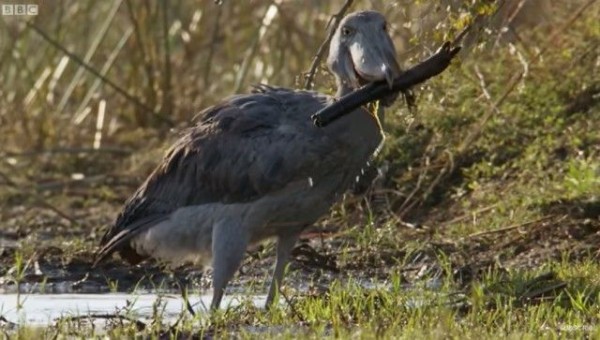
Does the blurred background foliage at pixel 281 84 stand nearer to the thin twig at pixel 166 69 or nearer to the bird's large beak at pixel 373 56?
the thin twig at pixel 166 69

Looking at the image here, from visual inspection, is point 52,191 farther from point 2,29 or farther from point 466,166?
point 466,166

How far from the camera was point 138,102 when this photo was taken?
13.1 meters

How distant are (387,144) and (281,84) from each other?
9.64 feet

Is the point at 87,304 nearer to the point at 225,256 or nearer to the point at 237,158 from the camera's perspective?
the point at 225,256

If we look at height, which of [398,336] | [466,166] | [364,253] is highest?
[466,166]

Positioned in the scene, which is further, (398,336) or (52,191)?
(52,191)

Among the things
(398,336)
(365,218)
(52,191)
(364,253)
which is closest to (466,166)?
(365,218)

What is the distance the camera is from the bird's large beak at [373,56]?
673cm

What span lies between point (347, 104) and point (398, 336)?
1.17m

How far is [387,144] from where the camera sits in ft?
33.2

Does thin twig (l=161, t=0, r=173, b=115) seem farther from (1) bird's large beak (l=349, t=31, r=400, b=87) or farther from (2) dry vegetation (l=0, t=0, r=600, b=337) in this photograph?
(1) bird's large beak (l=349, t=31, r=400, b=87)

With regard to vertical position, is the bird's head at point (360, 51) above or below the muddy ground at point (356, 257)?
above

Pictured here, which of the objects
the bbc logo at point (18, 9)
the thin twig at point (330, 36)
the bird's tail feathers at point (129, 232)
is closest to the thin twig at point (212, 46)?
the bbc logo at point (18, 9)

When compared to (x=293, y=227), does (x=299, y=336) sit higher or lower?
lower
